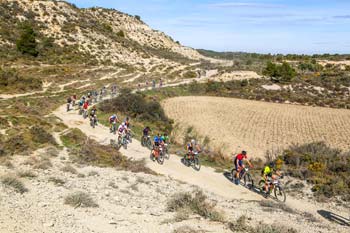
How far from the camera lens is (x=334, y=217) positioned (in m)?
14.4

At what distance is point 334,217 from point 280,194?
2.65 meters

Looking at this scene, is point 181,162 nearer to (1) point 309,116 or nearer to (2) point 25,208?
(2) point 25,208

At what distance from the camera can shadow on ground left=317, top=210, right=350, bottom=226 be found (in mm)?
13833

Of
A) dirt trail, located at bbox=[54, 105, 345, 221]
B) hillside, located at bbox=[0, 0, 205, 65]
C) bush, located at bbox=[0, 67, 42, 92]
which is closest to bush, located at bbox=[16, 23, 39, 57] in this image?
hillside, located at bbox=[0, 0, 205, 65]

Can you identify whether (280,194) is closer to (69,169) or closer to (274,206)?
(274,206)

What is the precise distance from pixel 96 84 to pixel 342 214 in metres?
41.5

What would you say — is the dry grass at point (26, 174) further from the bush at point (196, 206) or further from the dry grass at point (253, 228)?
the dry grass at point (253, 228)

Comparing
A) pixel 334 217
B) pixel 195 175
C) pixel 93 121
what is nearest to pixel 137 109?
pixel 93 121

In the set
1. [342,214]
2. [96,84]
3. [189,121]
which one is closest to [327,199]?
[342,214]

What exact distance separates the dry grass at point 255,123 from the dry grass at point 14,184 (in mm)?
16019

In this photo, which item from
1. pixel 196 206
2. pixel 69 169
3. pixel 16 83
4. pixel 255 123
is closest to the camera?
pixel 196 206

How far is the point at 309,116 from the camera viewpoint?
40469 millimetres

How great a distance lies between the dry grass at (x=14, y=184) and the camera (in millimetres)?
12375

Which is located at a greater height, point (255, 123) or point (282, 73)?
point (282, 73)
